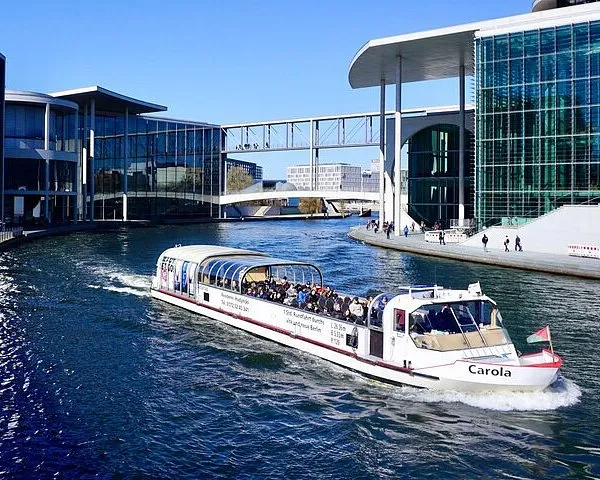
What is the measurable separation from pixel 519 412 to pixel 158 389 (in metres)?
8.91

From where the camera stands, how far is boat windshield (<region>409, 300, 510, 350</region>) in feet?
60.5

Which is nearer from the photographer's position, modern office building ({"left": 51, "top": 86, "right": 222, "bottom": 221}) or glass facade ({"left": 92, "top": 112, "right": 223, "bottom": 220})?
modern office building ({"left": 51, "top": 86, "right": 222, "bottom": 221})

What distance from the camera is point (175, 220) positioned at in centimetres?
10575

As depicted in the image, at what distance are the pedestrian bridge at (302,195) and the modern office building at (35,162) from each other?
3706 cm

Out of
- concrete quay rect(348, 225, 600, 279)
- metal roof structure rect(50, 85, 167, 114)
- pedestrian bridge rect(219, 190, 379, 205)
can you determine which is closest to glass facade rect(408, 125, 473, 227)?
concrete quay rect(348, 225, 600, 279)

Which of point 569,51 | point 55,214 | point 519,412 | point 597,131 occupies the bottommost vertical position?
point 519,412

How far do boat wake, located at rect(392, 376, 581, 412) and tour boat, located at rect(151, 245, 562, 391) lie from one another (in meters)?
0.17

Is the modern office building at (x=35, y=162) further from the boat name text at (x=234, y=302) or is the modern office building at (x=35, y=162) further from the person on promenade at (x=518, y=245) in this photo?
the boat name text at (x=234, y=302)

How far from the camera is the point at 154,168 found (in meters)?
109

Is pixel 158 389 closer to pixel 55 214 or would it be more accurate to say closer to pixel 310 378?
pixel 310 378

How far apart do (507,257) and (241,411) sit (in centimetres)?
3210

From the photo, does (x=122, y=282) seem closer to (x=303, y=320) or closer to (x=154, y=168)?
(x=303, y=320)

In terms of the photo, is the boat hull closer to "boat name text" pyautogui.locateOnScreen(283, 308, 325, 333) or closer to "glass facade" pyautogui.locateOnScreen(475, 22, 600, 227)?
"boat name text" pyautogui.locateOnScreen(283, 308, 325, 333)

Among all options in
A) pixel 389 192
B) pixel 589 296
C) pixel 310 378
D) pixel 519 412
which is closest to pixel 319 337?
pixel 310 378
